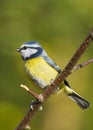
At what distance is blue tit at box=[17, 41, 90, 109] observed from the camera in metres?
2.05

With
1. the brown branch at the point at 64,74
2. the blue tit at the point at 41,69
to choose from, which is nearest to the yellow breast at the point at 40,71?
the blue tit at the point at 41,69

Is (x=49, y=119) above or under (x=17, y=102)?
under

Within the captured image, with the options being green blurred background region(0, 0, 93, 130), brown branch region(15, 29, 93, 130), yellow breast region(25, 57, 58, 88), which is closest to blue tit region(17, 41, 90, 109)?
yellow breast region(25, 57, 58, 88)

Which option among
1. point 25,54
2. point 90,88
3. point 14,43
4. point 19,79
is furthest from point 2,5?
point 25,54

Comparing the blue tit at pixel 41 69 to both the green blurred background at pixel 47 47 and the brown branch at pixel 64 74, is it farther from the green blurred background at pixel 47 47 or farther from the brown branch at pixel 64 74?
the green blurred background at pixel 47 47

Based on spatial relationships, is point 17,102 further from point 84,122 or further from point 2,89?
point 84,122

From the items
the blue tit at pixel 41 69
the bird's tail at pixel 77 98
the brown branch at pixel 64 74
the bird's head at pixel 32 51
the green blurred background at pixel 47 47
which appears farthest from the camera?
the green blurred background at pixel 47 47

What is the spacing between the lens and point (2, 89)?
11.8 feet

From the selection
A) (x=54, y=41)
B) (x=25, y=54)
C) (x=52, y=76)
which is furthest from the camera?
(x=54, y=41)

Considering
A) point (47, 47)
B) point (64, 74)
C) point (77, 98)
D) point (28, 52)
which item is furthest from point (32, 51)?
point (47, 47)

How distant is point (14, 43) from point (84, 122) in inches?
32.1

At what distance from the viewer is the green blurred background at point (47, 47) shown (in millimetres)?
3537

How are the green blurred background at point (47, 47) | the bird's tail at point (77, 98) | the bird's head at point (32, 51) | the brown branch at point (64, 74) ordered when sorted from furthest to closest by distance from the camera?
1. the green blurred background at point (47, 47)
2. the bird's head at point (32, 51)
3. the bird's tail at point (77, 98)
4. the brown branch at point (64, 74)

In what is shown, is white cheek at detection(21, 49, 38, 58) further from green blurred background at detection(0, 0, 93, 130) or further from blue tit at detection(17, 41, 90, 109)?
green blurred background at detection(0, 0, 93, 130)
